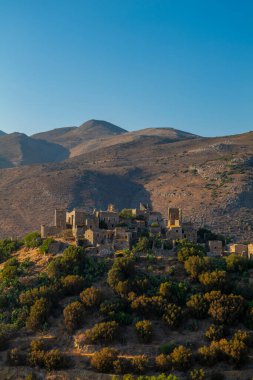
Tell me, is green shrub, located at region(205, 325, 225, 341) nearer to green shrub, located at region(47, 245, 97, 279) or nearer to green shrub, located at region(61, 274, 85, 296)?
green shrub, located at region(61, 274, 85, 296)

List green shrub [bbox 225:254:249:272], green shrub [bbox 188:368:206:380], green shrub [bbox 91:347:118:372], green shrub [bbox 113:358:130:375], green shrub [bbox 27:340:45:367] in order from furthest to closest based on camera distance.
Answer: green shrub [bbox 225:254:249:272] < green shrub [bbox 27:340:45:367] < green shrub [bbox 91:347:118:372] < green shrub [bbox 113:358:130:375] < green shrub [bbox 188:368:206:380]

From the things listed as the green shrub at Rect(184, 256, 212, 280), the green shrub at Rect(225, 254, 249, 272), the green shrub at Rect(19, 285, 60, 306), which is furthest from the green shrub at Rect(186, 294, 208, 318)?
the green shrub at Rect(19, 285, 60, 306)

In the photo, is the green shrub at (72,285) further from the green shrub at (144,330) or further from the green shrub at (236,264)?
the green shrub at (236,264)

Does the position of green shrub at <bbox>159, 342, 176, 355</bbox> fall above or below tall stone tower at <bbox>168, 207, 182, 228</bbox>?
below

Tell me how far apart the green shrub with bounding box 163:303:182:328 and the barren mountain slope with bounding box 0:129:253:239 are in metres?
41.2

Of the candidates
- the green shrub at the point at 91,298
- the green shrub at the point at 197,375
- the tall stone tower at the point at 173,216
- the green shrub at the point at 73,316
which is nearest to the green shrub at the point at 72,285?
the green shrub at the point at 91,298

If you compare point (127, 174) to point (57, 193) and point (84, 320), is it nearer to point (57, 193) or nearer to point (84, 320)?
point (57, 193)

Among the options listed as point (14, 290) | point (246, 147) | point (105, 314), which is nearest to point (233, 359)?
point (105, 314)

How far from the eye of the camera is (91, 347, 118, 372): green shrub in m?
27.3

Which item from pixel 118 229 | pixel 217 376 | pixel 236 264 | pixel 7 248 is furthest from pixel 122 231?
pixel 217 376

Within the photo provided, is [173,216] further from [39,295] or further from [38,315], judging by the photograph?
[38,315]

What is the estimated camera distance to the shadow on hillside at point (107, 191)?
341 feet

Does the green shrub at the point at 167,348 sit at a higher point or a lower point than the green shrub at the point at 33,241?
lower

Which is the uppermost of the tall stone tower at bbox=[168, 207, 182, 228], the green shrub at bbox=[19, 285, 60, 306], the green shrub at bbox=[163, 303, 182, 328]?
the tall stone tower at bbox=[168, 207, 182, 228]
